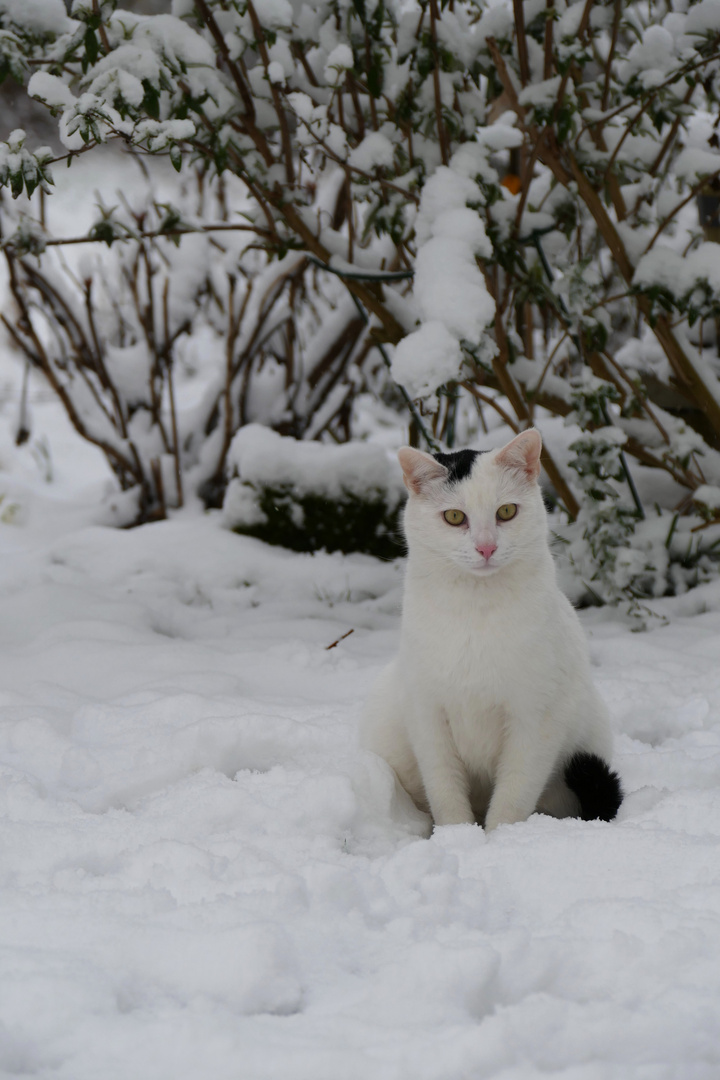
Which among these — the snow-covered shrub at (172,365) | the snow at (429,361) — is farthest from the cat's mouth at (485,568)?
the snow-covered shrub at (172,365)

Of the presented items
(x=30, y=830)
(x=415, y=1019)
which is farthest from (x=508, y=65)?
(x=415, y=1019)

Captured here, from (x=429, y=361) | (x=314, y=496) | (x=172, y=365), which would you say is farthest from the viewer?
(x=172, y=365)

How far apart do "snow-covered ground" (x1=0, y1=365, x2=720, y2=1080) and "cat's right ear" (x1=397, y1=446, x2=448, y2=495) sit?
1.72 ft

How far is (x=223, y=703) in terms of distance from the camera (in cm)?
209

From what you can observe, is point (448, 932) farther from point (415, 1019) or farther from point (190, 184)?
point (190, 184)

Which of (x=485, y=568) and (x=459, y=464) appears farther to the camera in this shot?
(x=459, y=464)

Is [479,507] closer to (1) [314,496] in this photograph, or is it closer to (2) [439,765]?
(2) [439,765]

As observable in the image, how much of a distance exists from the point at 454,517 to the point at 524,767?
1.46 feet

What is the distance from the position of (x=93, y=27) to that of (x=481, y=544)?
4.79 feet

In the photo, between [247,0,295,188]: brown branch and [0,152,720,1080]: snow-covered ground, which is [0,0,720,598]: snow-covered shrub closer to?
[247,0,295,188]: brown branch

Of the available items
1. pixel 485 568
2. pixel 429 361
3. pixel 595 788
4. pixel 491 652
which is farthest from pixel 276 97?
pixel 595 788

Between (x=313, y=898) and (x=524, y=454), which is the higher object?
(x=524, y=454)

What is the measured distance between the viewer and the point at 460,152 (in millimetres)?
2541

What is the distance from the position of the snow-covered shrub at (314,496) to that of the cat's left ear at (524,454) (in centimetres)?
191
